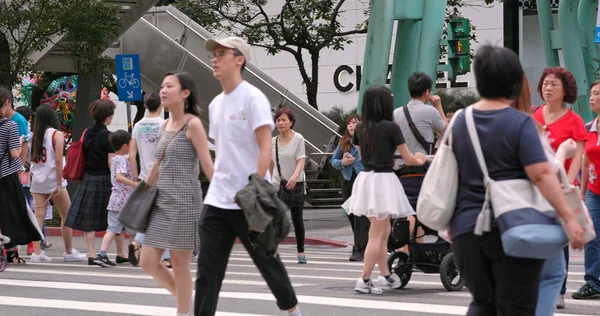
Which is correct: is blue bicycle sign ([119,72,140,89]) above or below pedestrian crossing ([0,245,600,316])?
above

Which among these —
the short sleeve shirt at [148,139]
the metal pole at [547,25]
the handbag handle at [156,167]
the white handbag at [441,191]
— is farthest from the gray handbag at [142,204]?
the metal pole at [547,25]

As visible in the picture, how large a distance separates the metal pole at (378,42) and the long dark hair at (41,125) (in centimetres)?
703

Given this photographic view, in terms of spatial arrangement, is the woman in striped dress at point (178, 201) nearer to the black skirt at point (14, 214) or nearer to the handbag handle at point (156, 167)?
the handbag handle at point (156, 167)

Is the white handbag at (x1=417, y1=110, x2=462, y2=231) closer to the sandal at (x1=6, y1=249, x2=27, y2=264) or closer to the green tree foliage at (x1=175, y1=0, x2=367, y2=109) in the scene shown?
the sandal at (x1=6, y1=249, x2=27, y2=264)

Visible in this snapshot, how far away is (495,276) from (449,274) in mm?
4528

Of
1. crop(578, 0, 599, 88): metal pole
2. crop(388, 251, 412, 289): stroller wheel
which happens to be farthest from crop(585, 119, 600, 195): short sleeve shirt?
crop(578, 0, 599, 88): metal pole

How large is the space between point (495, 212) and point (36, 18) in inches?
626

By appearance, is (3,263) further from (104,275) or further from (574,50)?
(574,50)

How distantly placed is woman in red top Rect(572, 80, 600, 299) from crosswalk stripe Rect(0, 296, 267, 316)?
9.21 ft

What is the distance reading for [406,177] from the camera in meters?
9.66

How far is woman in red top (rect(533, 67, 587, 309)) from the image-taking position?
7.75m

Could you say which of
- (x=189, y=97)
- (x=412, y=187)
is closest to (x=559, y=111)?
(x=412, y=187)

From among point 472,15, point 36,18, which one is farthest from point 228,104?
point 472,15

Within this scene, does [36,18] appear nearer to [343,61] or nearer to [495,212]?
[495,212]
